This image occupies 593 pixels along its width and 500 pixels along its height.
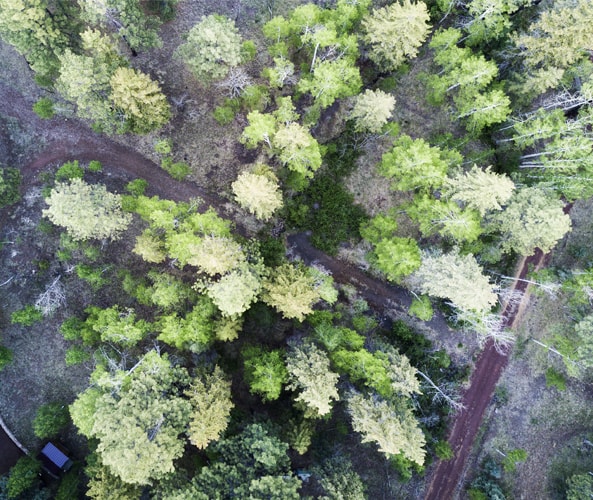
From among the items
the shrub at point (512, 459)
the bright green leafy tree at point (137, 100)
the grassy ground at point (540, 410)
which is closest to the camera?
the bright green leafy tree at point (137, 100)

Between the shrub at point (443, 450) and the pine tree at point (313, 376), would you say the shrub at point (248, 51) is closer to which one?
the pine tree at point (313, 376)

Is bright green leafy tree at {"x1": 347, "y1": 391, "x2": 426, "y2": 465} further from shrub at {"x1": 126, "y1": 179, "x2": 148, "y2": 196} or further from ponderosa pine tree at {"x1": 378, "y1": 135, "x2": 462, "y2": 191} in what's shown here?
shrub at {"x1": 126, "y1": 179, "x2": 148, "y2": 196}

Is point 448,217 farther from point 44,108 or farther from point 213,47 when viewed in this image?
point 44,108

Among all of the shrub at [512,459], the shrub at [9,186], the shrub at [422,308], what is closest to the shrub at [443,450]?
the shrub at [512,459]

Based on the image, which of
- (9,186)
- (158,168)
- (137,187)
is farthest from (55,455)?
(158,168)

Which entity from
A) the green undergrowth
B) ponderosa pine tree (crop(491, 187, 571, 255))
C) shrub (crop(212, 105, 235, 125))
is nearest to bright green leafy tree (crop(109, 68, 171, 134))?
shrub (crop(212, 105, 235, 125))
